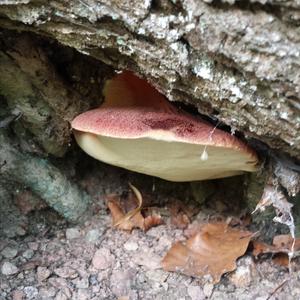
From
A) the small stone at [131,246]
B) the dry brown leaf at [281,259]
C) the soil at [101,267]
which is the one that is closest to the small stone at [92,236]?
the soil at [101,267]

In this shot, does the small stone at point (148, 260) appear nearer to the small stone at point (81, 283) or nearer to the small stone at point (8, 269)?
the small stone at point (81, 283)

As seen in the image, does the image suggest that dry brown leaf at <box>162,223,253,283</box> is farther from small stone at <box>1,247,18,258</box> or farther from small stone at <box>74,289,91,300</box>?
small stone at <box>1,247,18,258</box>

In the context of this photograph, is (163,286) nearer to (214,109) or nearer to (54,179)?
(54,179)

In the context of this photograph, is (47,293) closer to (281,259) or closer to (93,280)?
(93,280)

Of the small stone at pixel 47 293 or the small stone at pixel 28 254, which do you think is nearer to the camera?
the small stone at pixel 47 293

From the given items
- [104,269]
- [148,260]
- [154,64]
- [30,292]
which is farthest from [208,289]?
[154,64]

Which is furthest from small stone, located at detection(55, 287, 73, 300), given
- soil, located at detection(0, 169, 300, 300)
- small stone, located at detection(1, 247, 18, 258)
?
small stone, located at detection(1, 247, 18, 258)

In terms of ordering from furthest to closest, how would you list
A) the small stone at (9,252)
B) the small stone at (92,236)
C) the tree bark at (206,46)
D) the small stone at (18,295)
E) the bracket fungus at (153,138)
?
the small stone at (92,236), the small stone at (9,252), the small stone at (18,295), the bracket fungus at (153,138), the tree bark at (206,46)
